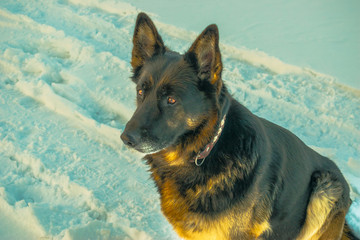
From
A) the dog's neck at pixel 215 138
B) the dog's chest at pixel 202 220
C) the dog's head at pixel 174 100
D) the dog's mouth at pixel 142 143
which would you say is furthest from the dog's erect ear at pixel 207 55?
the dog's chest at pixel 202 220

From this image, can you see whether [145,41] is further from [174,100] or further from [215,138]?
[215,138]

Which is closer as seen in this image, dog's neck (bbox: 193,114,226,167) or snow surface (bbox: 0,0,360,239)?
dog's neck (bbox: 193,114,226,167)

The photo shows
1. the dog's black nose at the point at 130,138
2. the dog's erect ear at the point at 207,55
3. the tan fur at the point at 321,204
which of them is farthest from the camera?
the tan fur at the point at 321,204

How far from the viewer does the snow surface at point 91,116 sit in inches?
136

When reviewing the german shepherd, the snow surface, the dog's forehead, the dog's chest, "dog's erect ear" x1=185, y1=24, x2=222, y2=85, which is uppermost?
"dog's erect ear" x1=185, y1=24, x2=222, y2=85

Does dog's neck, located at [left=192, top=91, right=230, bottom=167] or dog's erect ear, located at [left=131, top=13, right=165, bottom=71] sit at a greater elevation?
dog's erect ear, located at [left=131, top=13, right=165, bottom=71]

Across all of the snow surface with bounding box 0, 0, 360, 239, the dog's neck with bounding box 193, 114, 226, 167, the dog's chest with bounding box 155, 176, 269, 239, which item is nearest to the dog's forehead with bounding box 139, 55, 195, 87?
the dog's neck with bounding box 193, 114, 226, 167

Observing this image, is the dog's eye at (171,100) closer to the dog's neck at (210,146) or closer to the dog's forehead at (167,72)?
the dog's forehead at (167,72)

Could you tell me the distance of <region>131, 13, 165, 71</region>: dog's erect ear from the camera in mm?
2740

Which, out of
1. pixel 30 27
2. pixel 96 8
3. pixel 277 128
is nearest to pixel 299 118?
pixel 277 128

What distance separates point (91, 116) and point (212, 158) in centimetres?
254

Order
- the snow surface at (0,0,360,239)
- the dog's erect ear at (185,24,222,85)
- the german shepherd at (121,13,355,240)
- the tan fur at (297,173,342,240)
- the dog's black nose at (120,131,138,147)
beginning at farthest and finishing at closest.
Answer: the snow surface at (0,0,360,239) → the tan fur at (297,173,342,240) → the german shepherd at (121,13,355,240) → the dog's black nose at (120,131,138,147) → the dog's erect ear at (185,24,222,85)

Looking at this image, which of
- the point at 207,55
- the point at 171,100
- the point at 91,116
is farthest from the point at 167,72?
the point at 91,116

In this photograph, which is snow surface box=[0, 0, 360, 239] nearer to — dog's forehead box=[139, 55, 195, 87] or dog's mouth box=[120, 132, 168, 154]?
dog's mouth box=[120, 132, 168, 154]
